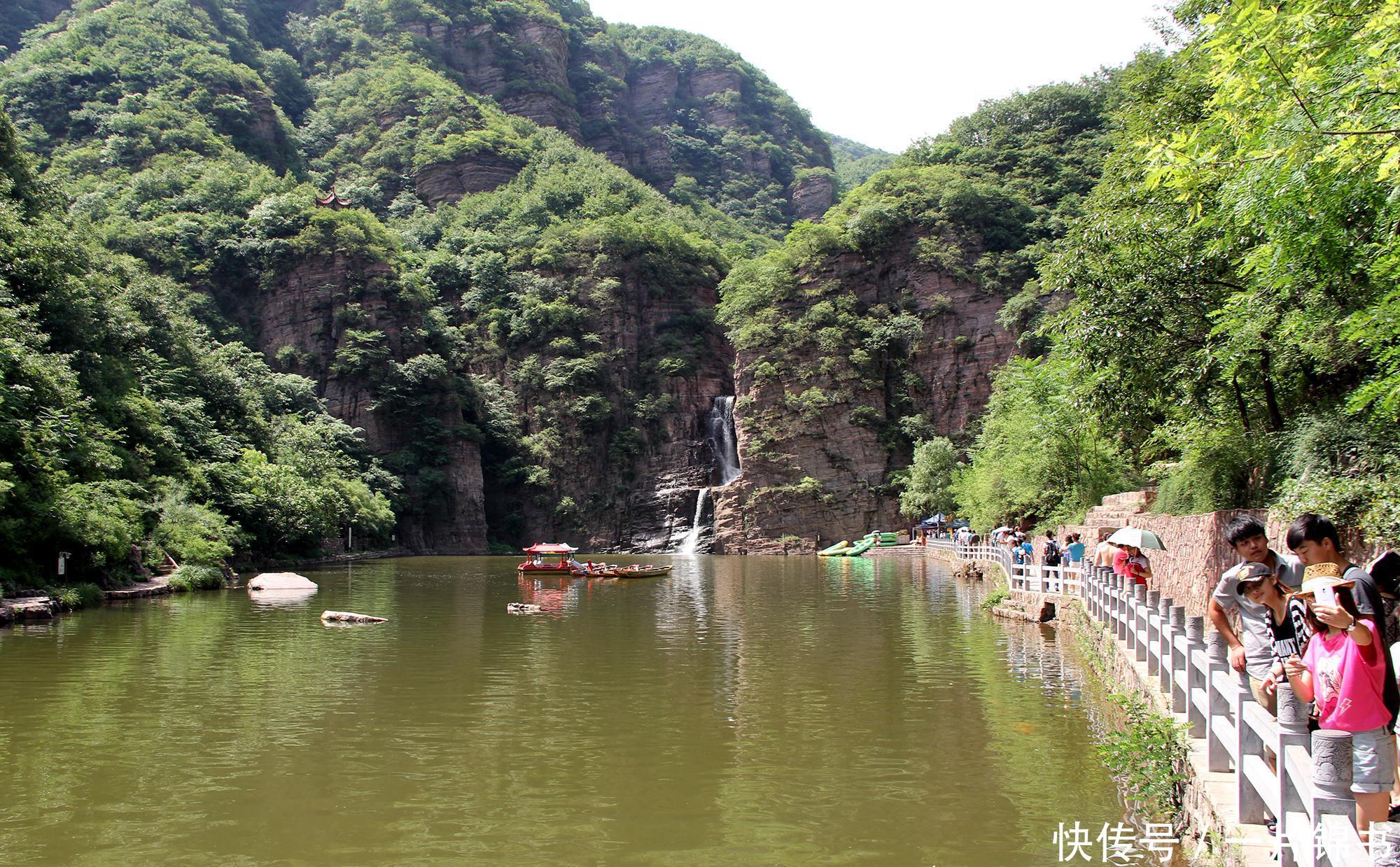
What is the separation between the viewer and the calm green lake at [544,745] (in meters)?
8.77

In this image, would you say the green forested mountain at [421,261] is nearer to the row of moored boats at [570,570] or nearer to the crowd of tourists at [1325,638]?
the row of moored boats at [570,570]

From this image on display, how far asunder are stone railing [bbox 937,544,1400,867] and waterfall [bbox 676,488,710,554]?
59722mm

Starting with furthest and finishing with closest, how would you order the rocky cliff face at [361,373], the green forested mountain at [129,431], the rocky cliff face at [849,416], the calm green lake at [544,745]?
the rocky cliff face at [361,373] < the rocky cliff face at [849,416] < the green forested mountain at [129,431] < the calm green lake at [544,745]

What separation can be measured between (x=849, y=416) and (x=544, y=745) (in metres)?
58.5

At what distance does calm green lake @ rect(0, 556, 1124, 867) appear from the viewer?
877cm

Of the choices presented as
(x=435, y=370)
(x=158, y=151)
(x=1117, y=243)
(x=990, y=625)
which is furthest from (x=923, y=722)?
(x=158, y=151)

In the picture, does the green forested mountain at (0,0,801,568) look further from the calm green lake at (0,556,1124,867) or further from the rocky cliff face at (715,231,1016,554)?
the calm green lake at (0,556,1124,867)

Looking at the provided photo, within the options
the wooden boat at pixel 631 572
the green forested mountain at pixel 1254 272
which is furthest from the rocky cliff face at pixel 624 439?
the green forested mountain at pixel 1254 272

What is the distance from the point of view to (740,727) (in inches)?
508

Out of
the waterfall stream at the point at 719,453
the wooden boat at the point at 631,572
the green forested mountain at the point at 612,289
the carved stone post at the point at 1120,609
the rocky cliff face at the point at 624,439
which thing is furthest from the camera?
the rocky cliff face at the point at 624,439

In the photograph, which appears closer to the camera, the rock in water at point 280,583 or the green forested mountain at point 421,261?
Result: the rock in water at point 280,583

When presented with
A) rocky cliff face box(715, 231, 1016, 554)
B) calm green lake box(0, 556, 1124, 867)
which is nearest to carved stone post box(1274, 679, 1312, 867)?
calm green lake box(0, 556, 1124, 867)

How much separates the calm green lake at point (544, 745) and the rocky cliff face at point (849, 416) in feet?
144

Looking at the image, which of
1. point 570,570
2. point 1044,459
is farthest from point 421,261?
point 1044,459
